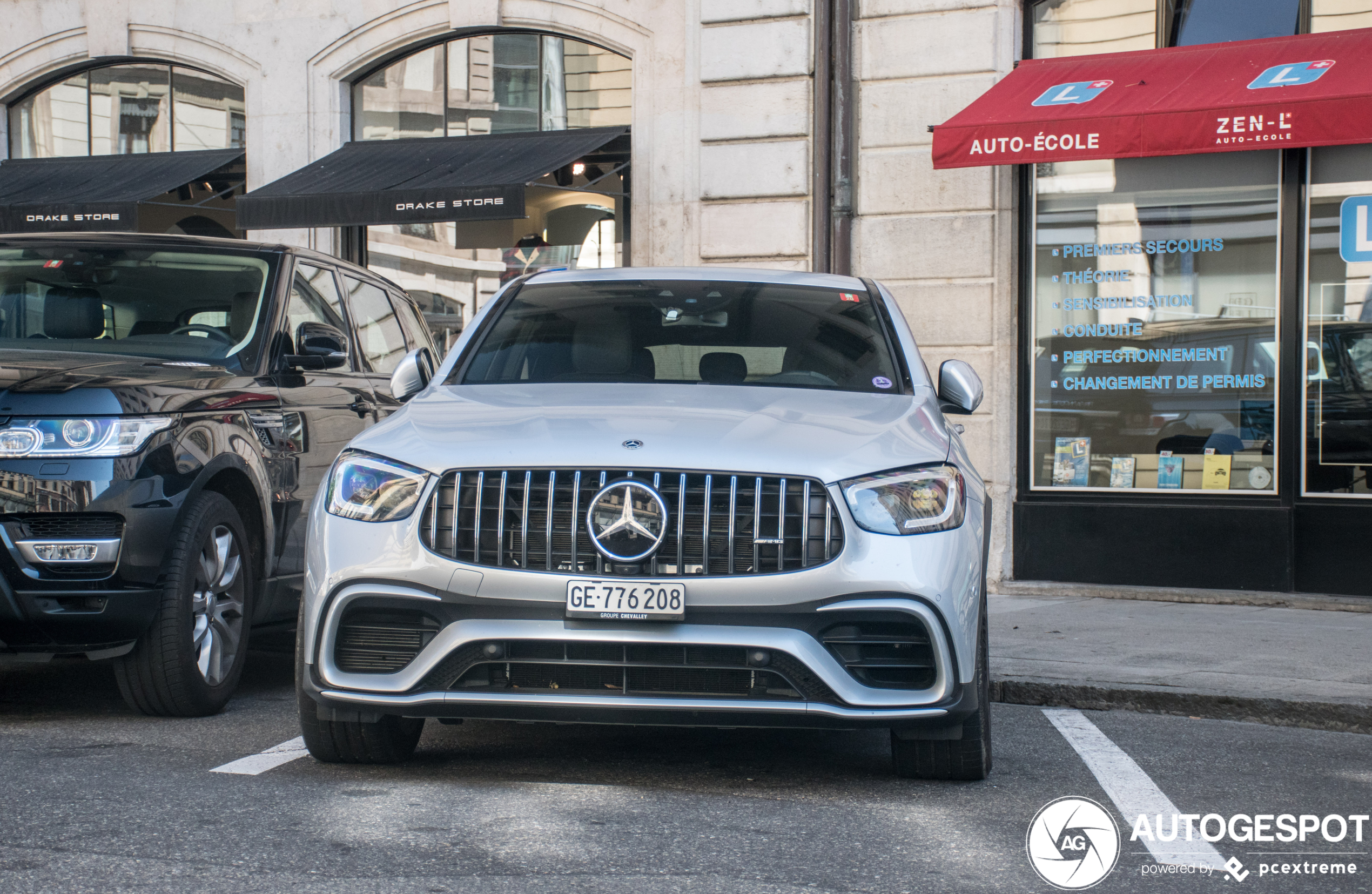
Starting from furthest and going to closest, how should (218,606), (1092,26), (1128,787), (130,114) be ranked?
(130,114) → (1092,26) → (218,606) → (1128,787)

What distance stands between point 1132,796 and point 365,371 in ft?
13.9

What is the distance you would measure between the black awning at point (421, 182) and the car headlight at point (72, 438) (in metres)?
5.83

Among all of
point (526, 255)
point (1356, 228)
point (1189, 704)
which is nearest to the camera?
point (1189, 704)

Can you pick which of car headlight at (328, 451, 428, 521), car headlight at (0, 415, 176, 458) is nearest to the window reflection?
car headlight at (0, 415, 176, 458)

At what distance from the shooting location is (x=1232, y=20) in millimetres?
9977

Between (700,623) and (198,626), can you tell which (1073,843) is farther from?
(198,626)

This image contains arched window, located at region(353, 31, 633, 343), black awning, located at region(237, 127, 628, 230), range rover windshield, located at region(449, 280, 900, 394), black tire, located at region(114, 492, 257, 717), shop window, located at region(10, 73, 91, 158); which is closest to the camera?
range rover windshield, located at region(449, 280, 900, 394)

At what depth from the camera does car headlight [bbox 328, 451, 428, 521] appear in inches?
162

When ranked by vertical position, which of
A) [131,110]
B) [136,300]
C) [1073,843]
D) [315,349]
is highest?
[131,110]

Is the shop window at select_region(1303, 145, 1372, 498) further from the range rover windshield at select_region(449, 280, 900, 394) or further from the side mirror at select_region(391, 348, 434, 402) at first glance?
the side mirror at select_region(391, 348, 434, 402)

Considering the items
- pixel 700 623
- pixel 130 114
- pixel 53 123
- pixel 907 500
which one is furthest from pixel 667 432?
pixel 53 123

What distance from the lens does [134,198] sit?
12.4 metres

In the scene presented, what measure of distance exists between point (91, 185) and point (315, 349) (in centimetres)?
812

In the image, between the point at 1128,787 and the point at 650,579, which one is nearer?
the point at 650,579
